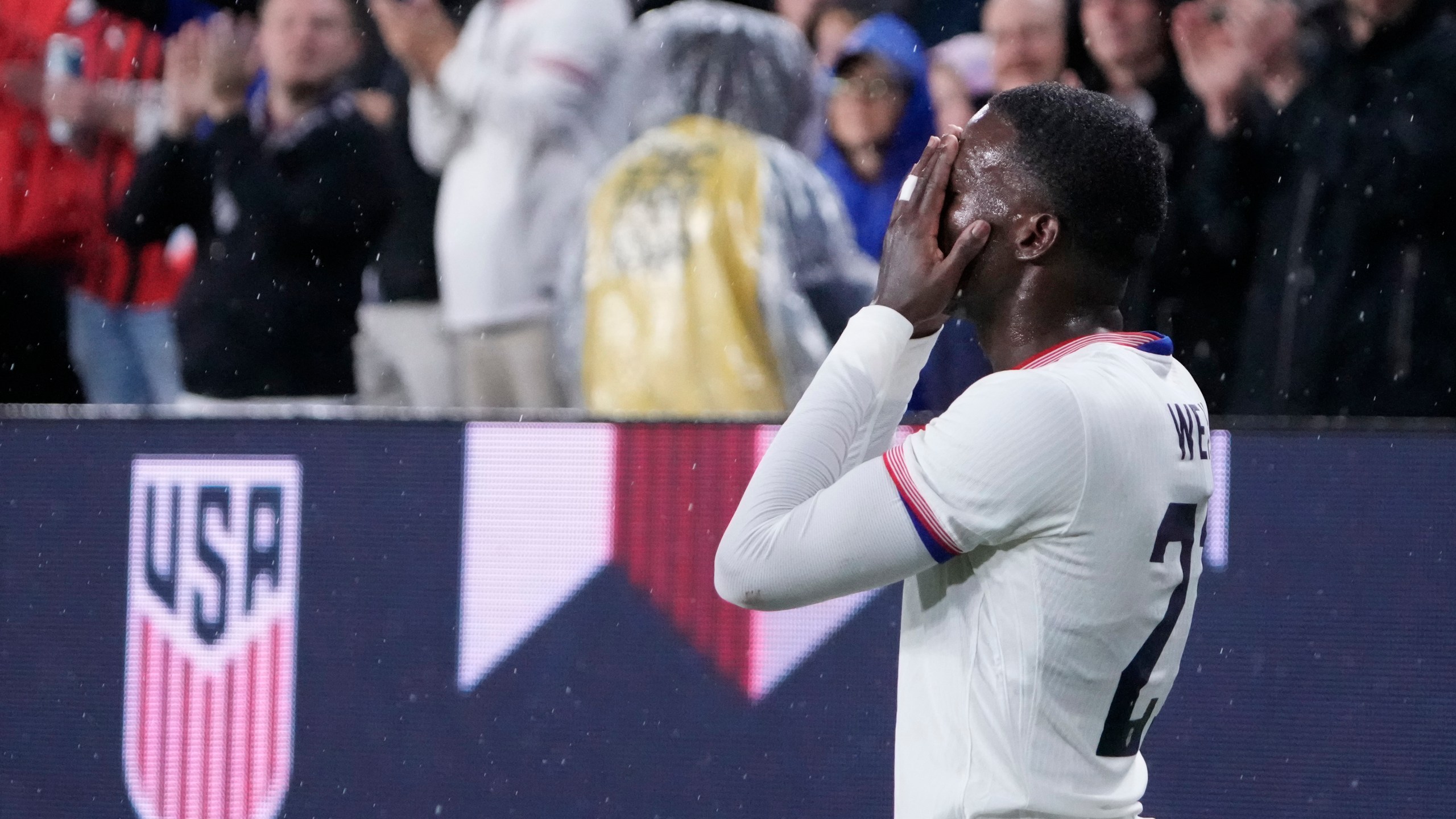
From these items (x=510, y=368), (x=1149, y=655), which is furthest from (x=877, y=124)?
(x=1149, y=655)

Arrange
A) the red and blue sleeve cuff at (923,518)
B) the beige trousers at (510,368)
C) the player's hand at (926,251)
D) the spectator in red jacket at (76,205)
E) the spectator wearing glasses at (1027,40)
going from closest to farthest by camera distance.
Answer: the red and blue sleeve cuff at (923,518), the player's hand at (926,251), the spectator wearing glasses at (1027,40), the beige trousers at (510,368), the spectator in red jacket at (76,205)

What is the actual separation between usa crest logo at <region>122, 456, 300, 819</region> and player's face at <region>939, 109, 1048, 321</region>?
2.24m

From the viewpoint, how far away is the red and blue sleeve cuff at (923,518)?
1147 mm

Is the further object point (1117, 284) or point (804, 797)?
point (804, 797)

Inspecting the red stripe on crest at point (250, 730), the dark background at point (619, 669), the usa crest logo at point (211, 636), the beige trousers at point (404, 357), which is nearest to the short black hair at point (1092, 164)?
the dark background at point (619, 669)

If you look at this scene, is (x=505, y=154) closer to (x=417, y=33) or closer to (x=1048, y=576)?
(x=417, y=33)

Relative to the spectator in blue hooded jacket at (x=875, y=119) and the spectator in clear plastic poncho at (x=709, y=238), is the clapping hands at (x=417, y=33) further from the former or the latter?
the spectator in blue hooded jacket at (x=875, y=119)

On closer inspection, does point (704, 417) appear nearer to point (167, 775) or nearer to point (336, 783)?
point (336, 783)

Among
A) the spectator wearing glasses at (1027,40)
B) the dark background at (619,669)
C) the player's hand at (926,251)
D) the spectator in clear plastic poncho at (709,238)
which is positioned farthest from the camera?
the spectator in clear plastic poncho at (709,238)

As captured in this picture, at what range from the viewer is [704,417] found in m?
2.95

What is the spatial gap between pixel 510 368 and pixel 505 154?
1.53ft

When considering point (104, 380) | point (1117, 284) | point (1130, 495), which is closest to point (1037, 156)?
point (1117, 284)

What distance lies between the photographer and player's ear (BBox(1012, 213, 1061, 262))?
1.24m

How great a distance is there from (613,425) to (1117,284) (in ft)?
5.88
